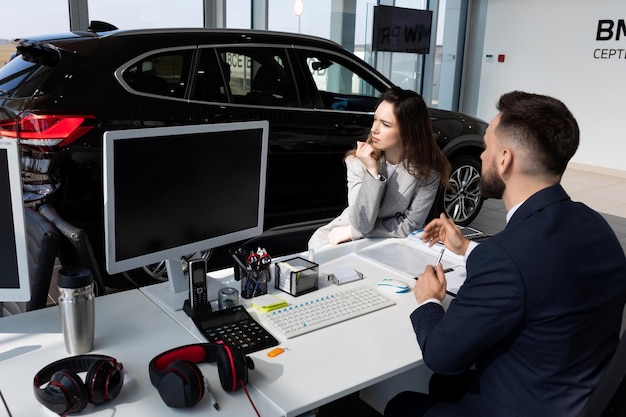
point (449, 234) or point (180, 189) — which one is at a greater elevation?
point (180, 189)

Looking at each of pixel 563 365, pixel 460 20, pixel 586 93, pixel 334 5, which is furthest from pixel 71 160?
pixel 460 20

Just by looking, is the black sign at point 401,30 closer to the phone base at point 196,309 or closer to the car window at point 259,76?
the car window at point 259,76

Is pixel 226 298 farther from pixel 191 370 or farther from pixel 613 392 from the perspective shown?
pixel 613 392

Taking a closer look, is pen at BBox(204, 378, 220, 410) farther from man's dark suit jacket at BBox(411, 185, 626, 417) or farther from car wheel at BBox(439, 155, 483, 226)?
car wheel at BBox(439, 155, 483, 226)

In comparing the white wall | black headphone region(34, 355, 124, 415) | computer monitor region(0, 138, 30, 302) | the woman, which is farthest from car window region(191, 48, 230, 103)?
the white wall

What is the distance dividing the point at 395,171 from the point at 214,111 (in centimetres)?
130

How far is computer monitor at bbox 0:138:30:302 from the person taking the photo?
1.35m

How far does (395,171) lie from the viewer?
2592mm

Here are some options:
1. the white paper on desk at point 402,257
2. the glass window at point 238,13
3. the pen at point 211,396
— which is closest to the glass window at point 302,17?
the glass window at point 238,13

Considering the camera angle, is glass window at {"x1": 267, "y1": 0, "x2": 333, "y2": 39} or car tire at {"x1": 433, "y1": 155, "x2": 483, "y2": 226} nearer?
car tire at {"x1": 433, "y1": 155, "x2": 483, "y2": 226}

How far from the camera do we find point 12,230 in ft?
4.56

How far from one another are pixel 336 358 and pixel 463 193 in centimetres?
369

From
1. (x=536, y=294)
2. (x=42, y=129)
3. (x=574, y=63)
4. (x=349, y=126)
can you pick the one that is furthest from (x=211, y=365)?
(x=574, y=63)

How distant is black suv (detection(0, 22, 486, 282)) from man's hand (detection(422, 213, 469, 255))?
1.05 meters
